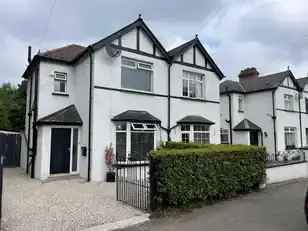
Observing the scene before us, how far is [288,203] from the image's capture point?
8.61 metres

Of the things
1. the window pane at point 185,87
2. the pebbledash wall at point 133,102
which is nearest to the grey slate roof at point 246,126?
the pebbledash wall at point 133,102

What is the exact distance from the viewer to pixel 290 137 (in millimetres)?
24609

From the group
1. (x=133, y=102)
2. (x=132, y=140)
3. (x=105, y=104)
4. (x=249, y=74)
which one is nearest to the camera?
(x=105, y=104)

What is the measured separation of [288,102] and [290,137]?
3258 millimetres

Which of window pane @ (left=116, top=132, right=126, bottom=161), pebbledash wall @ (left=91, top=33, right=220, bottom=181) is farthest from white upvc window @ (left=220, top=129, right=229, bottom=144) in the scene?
window pane @ (left=116, top=132, right=126, bottom=161)

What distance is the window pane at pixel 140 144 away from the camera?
44.8 feet

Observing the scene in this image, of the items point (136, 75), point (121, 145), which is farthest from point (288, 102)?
point (121, 145)

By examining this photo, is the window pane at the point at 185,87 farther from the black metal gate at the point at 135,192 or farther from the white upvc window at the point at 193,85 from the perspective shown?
the black metal gate at the point at 135,192

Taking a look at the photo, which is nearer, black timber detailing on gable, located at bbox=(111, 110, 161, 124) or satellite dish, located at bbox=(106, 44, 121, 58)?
black timber detailing on gable, located at bbox=(111, 110, 161, 124)

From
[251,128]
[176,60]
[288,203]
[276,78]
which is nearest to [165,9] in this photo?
[176,60]

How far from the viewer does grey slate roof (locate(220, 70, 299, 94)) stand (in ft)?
77.1

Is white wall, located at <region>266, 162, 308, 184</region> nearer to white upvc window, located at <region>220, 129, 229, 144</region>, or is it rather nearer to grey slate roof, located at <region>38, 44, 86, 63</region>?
white upvc window, located at <region>220, 129, 229, 144</region>

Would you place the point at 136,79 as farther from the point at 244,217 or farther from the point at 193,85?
the point at 244,217

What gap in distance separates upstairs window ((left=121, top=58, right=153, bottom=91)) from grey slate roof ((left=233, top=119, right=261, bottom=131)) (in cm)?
1097
